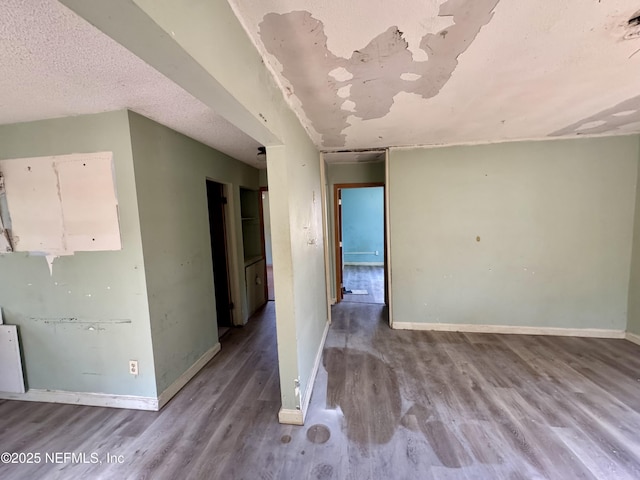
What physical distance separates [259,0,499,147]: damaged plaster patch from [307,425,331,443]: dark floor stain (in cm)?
220

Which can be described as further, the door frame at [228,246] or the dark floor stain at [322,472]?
the door frame at [228,246]

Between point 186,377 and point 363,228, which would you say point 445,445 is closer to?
point 186,377

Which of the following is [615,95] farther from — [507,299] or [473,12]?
[507,299]

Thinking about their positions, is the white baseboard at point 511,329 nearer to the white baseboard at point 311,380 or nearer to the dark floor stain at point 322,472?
the white baseboard at point 311,380

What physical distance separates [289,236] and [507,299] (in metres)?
2.85

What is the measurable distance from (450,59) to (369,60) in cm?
41

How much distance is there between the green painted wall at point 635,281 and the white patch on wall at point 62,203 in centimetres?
485

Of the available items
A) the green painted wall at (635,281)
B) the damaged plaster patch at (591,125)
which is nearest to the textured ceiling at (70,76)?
the damaged plaster patch at (591,125)

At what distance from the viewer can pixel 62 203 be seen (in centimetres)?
196

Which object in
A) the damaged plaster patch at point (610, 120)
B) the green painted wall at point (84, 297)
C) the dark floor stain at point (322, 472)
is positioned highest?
the damaged plaster patch at point (610, 120)

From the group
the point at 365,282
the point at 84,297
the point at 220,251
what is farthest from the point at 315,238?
the point at 365,282

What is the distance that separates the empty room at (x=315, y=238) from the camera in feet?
3.75

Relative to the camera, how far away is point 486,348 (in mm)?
2818

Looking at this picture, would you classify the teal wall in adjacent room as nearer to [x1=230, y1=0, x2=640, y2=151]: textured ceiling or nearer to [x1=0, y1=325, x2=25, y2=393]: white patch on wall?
[x1=230, y1=0, x2=640, y2=151]: textured ceiling
